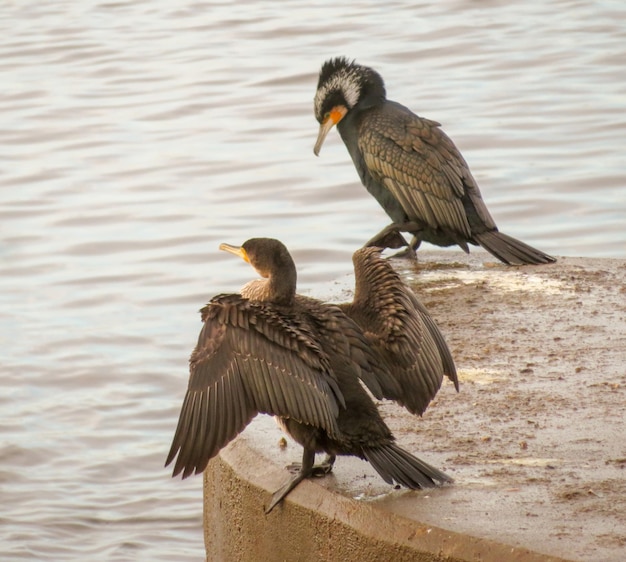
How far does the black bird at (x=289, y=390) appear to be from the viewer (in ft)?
11.3

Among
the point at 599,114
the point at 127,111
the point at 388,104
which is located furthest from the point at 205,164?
the point at 388,104

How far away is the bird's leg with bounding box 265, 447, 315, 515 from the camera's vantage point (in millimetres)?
3580

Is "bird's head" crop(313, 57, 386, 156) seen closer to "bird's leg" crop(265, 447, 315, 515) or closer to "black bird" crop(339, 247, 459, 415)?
"black bird" crop(339, 247, 459, 415)

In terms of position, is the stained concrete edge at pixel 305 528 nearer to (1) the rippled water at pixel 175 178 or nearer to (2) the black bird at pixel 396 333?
(2) the black bird at pixel 396 333

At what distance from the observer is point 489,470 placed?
3646 mm

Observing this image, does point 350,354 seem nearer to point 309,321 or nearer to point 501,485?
point 309,321

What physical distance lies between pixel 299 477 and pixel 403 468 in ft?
1.00

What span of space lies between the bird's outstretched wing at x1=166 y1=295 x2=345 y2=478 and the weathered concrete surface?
0.28 meters

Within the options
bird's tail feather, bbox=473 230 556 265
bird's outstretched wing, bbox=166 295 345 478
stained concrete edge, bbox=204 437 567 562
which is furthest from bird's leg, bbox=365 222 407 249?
bird's outstretched wing, bbox=166 295 345 478

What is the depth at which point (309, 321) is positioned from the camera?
3.69 m

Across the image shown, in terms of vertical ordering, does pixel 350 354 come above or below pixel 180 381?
above

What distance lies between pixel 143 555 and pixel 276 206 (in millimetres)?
4243

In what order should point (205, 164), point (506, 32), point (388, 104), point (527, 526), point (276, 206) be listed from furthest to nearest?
point (506, 32) < point (205, 164) < point (276, 206) < point (388, 104) < point (527, 526)

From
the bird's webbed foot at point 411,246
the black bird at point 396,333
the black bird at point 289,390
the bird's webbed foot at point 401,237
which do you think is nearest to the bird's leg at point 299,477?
the black bird at point 289,390
